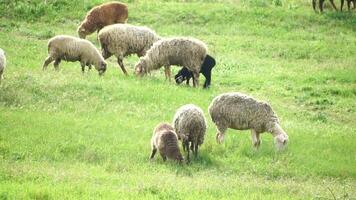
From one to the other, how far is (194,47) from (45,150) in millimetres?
8256

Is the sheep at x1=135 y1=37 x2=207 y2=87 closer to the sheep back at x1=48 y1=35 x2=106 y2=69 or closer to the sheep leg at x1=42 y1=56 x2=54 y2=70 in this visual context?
the sheep back at x1=48 y1=35 x2=106 y2=69

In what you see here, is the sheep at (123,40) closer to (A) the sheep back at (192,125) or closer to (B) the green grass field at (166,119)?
(B) the green grass field at (166,119)

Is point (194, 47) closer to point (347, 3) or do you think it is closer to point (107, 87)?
point (107, 87)

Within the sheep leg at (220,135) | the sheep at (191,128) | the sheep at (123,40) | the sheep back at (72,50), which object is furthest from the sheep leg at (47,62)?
the sheep at (191,128)

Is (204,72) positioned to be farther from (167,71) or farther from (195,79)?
(167,71)

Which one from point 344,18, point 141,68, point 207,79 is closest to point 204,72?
point 207,79

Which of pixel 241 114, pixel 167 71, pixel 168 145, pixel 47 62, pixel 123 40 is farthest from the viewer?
pixel 123 40

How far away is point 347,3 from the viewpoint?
118 ft

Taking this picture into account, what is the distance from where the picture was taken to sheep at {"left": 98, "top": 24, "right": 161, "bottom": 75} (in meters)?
22.4

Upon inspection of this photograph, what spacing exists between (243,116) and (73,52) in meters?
7.12

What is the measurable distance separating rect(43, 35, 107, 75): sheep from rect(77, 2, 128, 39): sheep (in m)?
6.87

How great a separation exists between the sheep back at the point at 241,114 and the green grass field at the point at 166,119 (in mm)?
447

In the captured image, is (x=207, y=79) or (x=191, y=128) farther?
(x=207, y=79)

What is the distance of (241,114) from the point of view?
1633 centimetres
